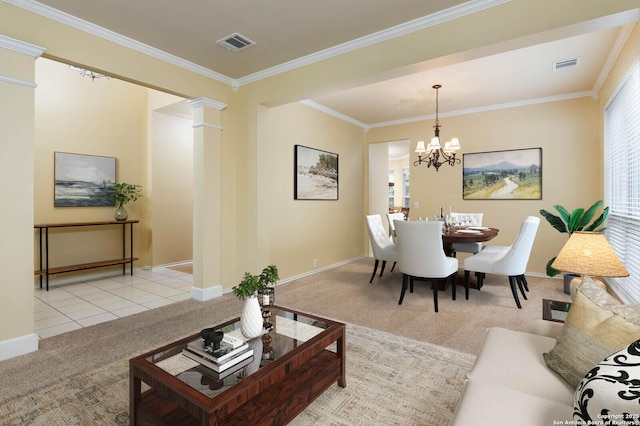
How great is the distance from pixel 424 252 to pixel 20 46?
3961 millimetres

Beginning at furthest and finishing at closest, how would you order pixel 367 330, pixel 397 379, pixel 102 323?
pixel 102 323 < pixel 367 330 < pixel 397 379

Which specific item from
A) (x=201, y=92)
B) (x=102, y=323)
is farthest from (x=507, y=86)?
(x=102, y=323)

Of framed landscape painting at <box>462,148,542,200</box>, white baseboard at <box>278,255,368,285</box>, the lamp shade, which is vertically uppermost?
framed landscape painting at <box>462,148,542,200</box>

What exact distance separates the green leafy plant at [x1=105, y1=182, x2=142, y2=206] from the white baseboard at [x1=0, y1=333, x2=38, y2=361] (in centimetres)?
293

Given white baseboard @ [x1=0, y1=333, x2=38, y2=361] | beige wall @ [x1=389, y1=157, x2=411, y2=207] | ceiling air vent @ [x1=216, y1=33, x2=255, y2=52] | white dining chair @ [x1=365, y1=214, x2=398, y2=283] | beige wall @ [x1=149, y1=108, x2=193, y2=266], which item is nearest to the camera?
white baseboard @ [x1=0, y1=333, x2=38, y2=361]

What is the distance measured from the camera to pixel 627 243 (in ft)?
11.2

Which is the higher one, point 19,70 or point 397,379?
point 19,70

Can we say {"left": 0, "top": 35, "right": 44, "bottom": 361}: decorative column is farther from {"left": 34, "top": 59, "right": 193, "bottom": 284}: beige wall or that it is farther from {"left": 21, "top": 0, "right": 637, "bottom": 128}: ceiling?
{"left": 34, "top": 59, "right": 193, "bottom": 284}: beige wall

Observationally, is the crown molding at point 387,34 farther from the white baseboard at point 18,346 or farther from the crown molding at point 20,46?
the white baseboard at point 18,346

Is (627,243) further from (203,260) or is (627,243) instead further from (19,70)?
(19,70)

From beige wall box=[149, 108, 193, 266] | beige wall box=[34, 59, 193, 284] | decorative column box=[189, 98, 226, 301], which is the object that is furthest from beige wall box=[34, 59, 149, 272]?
decorative column box=[189, 98, 226, 301]

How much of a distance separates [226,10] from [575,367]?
321 centimetres

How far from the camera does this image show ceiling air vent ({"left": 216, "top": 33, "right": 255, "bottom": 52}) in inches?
119

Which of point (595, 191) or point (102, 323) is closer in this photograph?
point (102, 323)
